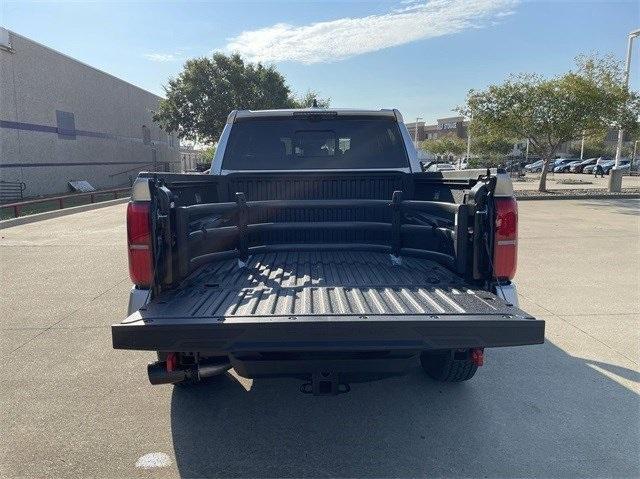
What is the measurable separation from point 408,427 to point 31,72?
24.2m

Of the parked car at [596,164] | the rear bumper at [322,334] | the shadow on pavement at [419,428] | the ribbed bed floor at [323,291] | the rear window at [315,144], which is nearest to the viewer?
the rear bumper at [322,334]

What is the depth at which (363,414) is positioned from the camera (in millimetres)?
3154

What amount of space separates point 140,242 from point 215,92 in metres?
29.3

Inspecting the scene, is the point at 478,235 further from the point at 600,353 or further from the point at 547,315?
the point at 547,315

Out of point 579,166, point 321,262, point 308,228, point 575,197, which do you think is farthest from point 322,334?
point 579,166

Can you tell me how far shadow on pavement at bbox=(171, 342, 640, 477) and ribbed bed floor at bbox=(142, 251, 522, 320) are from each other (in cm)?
Answer: 96

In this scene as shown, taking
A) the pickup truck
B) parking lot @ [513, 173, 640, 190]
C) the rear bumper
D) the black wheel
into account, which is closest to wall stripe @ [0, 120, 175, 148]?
the pickup truck

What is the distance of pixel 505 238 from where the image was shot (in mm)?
2795

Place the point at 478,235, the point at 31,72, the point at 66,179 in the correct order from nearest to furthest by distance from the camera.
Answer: the point at 478,235 → the point at 31,72 → the point at 66,179

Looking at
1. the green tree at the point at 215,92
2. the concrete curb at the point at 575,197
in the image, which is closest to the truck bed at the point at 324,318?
the concrete curb at the point at 575,197

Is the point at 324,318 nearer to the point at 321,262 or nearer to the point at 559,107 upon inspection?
the point at 321,262

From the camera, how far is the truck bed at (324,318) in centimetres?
225

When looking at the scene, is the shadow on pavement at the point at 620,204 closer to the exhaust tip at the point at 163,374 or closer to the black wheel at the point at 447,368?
the black wheel at the point at 447,368

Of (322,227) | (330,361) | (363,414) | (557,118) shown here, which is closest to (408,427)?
(363,414)
